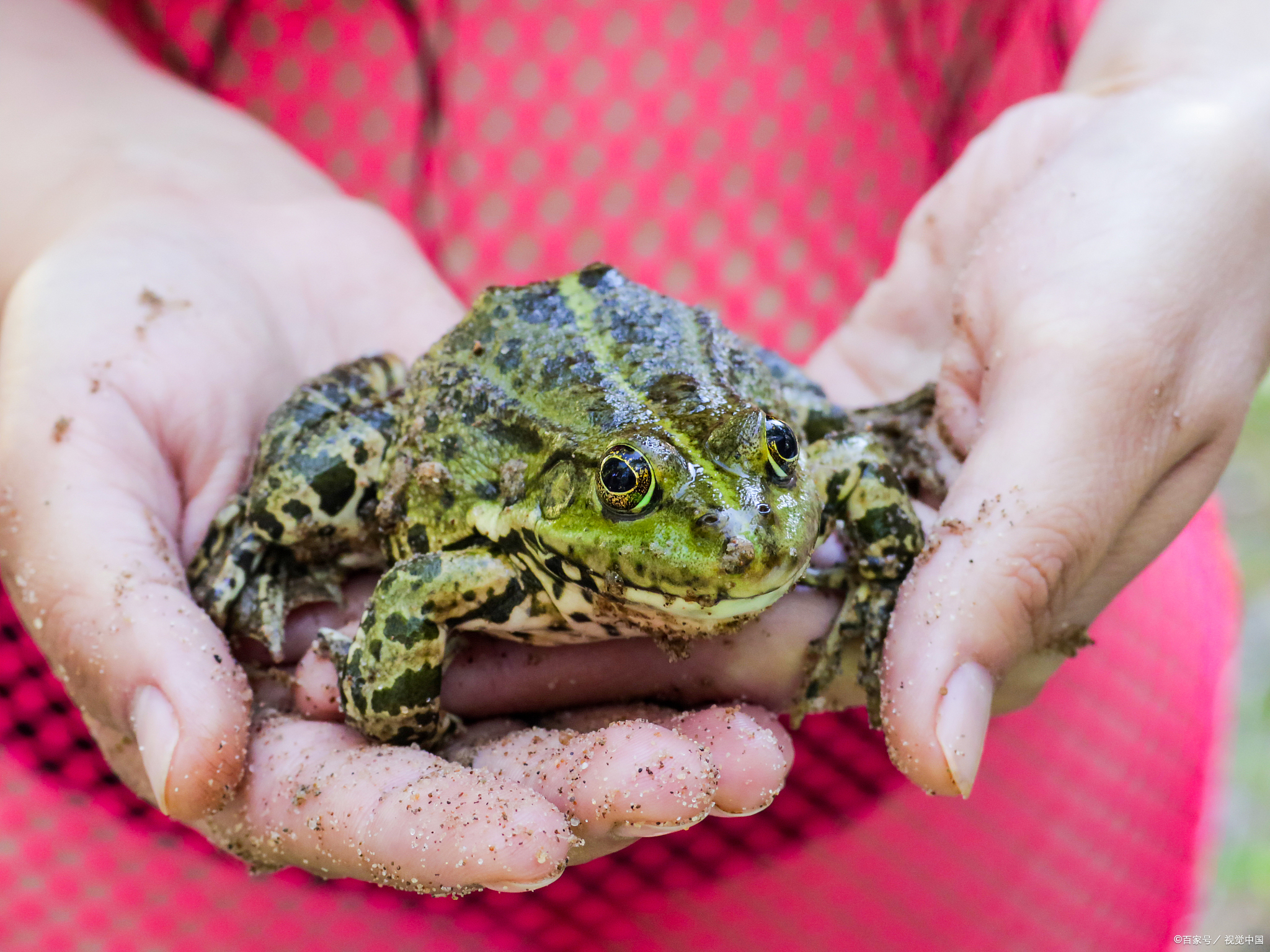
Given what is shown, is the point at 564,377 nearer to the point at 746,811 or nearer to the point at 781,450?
the point at 781,450

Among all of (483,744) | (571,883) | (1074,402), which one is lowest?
(571,883)

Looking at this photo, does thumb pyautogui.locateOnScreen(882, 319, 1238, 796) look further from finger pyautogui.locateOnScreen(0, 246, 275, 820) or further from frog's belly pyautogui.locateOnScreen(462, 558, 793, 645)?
finger pyautogui.locateOnScreen(0, 246, 275, 820)

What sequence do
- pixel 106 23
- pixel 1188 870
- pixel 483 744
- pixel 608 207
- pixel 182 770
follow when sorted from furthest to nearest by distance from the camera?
pixel 608 207
pixel 106 23
pixel 1188 870
pixel 483 744
pixel 182 770

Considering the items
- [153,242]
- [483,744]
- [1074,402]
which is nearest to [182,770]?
[483,744]

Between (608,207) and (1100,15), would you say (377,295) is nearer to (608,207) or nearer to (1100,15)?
(608,207)

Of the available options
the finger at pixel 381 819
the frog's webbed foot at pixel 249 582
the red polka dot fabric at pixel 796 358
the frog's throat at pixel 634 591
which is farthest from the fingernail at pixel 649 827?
the red polka dot fabric at pixel 796 358
